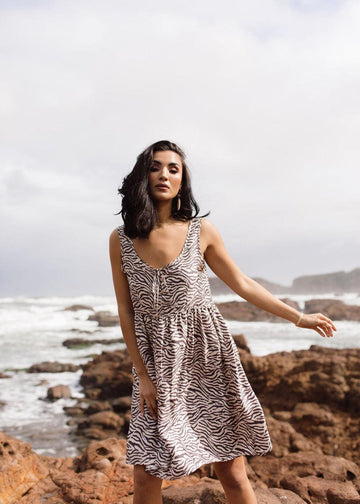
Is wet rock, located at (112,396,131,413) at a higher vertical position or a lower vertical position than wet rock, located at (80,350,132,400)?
lower

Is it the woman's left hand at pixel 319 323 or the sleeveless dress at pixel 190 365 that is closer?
the sleeveless dress at pixel 190 365

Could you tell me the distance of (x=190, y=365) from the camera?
7.91 feet

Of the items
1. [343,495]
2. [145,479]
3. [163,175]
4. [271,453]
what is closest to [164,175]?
[163,175]

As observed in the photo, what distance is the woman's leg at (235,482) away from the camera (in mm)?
2363

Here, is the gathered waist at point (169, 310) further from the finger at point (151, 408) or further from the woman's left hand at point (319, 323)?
the woman's left hand at point (319, 323)

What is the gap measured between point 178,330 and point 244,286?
0.44 metres

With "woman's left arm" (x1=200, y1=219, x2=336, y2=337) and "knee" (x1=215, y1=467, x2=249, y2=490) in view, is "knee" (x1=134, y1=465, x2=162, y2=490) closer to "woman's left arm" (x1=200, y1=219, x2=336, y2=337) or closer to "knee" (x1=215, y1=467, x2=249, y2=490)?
"knee" (x1=215, y1=467, x2=249, y2=490)

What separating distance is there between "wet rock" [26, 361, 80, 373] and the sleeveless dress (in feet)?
40.1

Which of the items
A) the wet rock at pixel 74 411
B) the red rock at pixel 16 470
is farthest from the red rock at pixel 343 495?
the wet rock at pixel 74 411

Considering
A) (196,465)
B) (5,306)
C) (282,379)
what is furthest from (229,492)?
(5,306)

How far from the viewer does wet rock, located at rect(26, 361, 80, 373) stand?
13.8 m

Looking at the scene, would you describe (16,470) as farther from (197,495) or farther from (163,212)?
(163,212)

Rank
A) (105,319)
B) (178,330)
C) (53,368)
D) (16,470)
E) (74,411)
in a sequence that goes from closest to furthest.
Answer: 1. (178,330)
2. (16,470)
3. (74,411)
4. (53,368)
5. (105,319)

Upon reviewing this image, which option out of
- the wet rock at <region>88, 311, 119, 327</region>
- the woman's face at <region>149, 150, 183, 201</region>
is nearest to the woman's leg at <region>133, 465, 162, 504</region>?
the woman's face at <region>149, 150, 183, 201</region>
